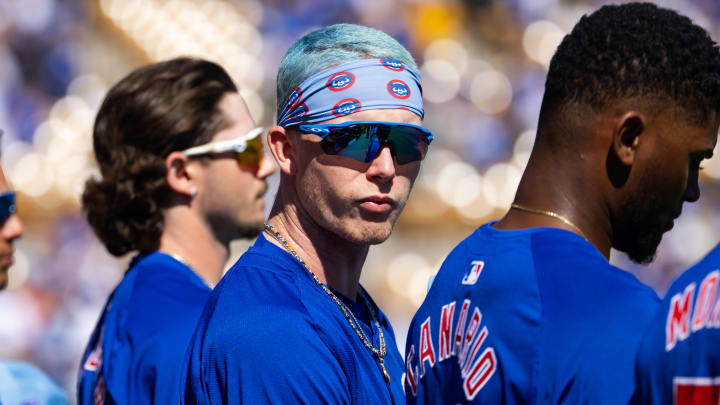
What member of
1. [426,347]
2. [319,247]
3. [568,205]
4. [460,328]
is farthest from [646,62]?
[319,247]

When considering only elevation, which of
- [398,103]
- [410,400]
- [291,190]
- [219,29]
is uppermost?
[219,29]

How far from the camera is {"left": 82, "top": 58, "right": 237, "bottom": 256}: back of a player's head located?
10.4 ft

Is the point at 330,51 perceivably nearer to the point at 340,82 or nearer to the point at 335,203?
the point at 340,82

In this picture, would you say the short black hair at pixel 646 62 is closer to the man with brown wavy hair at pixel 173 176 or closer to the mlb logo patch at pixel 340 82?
the mlb logo patch at pixel 340 82

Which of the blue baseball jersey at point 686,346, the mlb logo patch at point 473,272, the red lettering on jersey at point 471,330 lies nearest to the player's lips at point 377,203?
the mlb logo patch at point 473,272

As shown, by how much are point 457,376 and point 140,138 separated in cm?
177

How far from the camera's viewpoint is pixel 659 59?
179 centimetres

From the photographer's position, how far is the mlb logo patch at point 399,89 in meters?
2.14

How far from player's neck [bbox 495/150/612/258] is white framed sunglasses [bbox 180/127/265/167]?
1526mm

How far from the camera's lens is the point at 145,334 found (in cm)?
275

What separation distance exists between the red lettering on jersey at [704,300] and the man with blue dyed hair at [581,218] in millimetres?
230

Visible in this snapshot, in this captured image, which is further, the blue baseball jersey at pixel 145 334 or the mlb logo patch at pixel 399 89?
the blue baseball jersey at pixel 145 334

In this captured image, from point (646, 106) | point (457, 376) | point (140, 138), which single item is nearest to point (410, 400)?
point (457, 376)

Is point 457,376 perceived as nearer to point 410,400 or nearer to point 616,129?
point 410,400
